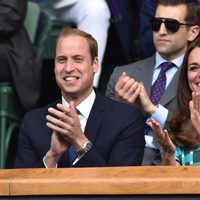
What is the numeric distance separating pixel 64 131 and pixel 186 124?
0.72 metres

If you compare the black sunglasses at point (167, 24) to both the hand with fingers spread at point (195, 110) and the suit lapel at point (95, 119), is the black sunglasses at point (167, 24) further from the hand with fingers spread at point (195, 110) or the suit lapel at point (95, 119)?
the hand with fingers spread at point (195, 110)

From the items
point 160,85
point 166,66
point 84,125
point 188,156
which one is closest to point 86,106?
point 84,125

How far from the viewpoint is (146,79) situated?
540 centimetres

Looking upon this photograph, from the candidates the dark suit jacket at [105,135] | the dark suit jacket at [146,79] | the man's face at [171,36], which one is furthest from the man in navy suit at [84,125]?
the man's face at [171,36]

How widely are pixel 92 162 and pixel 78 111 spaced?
17.9 inches

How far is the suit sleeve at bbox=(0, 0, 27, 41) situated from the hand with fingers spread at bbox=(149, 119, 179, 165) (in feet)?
6.37

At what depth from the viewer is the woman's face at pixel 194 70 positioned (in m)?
4.73

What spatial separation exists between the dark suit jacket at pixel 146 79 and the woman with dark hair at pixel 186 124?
17.5 inches

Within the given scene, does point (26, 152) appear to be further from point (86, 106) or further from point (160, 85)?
point (160, 85)

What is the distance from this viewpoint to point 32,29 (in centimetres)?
612

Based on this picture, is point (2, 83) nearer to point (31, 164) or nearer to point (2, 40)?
point (2, 40)

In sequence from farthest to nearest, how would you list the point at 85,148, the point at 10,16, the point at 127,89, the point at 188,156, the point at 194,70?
the point at 10,16 → the point at 127,89 → the point at 194,70 → the point at 188,156 → the point at 85,148

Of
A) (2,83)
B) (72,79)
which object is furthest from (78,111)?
(2,83)

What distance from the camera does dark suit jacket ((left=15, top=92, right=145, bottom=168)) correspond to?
4523 mm
